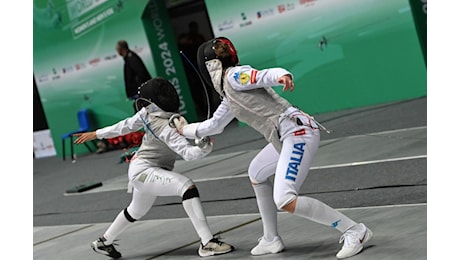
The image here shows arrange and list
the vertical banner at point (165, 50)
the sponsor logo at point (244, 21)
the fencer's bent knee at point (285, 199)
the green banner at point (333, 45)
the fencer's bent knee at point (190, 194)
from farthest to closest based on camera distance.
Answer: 1. the vertical banner at point (165, 50)
2. the sponsor logo at point (244, 21)
3. the green banner at point (333, 45)
4. the fencer's bent knee at point (190, 194)
5. the fencer's bent knee at point (285, 199)

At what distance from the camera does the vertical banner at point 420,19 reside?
12.0m

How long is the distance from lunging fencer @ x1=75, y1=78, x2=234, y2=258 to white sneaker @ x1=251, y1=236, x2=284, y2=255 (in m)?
0.33

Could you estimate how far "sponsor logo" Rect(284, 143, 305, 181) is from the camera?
493cm

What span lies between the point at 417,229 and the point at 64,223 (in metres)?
4.97

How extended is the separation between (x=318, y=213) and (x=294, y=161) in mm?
356

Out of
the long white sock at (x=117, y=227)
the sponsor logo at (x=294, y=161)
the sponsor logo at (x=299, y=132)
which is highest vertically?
the sponsor logo at (x=299, y=132)

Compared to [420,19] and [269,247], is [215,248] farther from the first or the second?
[420,19]

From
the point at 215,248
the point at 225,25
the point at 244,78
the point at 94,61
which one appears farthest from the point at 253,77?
the point at 94,61

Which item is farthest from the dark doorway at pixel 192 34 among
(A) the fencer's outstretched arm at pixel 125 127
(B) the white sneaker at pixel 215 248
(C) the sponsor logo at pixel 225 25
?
(B) the white sneaker at pixel 215 248

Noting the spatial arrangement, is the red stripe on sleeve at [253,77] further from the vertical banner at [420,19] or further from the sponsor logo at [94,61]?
the sponsor logo at [94,61]

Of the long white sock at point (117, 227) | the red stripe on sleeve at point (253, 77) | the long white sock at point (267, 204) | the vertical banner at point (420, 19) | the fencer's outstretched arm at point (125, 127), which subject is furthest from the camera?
the vertical banner at point (420, 19)

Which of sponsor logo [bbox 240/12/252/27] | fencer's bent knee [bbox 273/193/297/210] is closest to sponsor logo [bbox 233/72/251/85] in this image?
fencer's bent knee [bbox 273/193/297/210]

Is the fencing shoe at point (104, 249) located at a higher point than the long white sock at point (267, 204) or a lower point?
lower

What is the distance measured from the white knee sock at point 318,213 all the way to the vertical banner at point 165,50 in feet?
36.4
